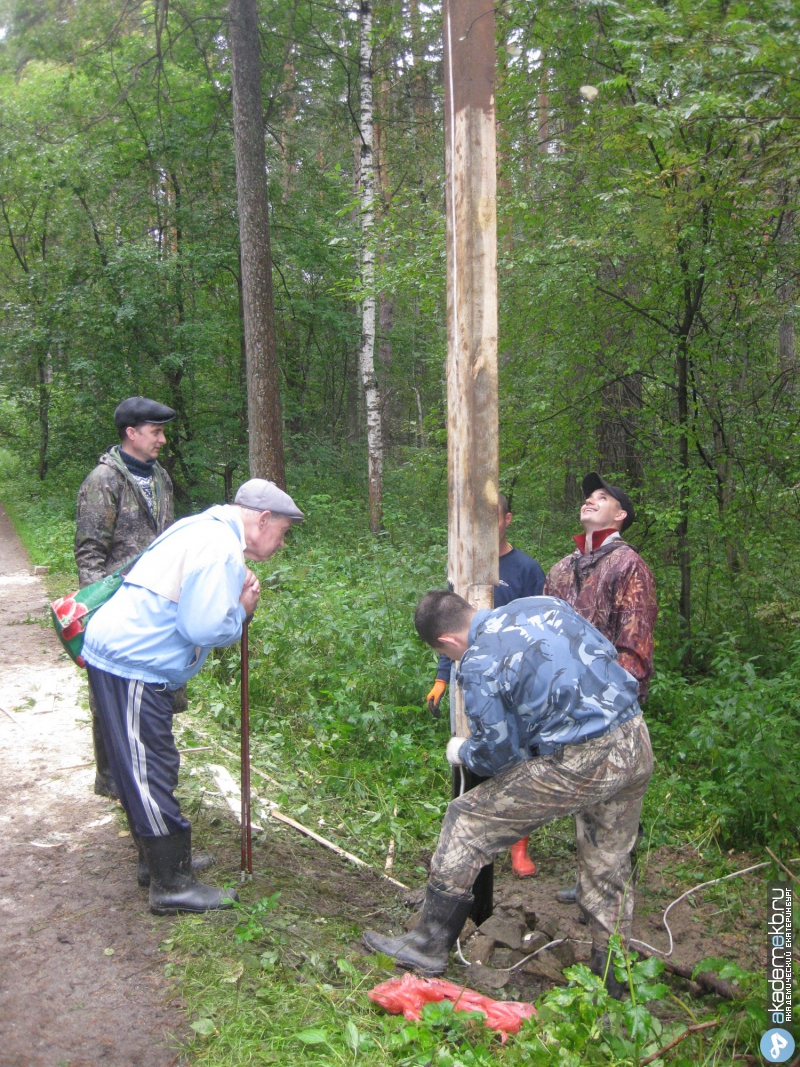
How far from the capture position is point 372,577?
9.30m

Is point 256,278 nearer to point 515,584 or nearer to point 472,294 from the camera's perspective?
point 515,584

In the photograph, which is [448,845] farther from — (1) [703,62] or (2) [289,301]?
(2) [289,301]

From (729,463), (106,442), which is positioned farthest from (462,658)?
(106,442)

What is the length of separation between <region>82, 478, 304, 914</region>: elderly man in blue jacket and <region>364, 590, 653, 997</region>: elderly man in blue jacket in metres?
0.77

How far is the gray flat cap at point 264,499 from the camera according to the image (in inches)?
137

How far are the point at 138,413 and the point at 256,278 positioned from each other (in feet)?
23.5

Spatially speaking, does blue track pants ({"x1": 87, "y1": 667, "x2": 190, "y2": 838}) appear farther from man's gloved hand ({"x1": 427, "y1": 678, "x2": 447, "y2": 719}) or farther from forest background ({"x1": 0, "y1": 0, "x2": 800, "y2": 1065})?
man's gloved hand ({"x1": 427, "y1": 678, "x2": 447, "y2": 719})

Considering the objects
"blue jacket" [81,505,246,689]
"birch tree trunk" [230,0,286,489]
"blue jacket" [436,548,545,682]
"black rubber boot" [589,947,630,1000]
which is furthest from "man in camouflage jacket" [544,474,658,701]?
"birch tree trunk" [230,0,286,489]

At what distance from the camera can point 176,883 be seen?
3.62 metres

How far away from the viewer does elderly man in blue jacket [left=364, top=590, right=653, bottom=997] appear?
3.06 m

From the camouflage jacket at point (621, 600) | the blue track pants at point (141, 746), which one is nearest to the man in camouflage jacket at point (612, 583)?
the camouflage jacket at point (621, 600)

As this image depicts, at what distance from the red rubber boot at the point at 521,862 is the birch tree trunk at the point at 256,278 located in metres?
6.97

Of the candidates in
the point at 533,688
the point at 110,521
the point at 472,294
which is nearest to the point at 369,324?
the point at 110,521

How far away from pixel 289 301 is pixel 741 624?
39.7 ft
